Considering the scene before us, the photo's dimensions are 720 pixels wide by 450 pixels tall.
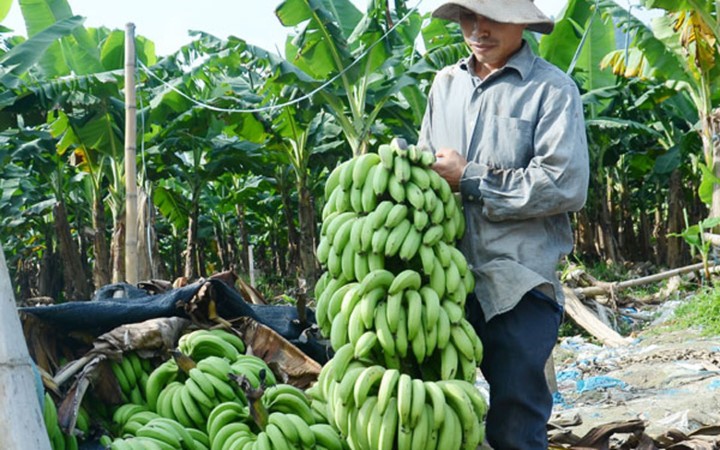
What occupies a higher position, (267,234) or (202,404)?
(202,404)

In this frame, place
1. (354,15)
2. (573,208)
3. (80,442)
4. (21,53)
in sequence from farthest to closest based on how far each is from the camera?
(354,15), (21,53), (80,442), (573,208)

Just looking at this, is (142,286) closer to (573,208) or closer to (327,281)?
(327,281)

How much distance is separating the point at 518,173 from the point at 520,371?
→ 0.60m

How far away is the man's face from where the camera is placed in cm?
262

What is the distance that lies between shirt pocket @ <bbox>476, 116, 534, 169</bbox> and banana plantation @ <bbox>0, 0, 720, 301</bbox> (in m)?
4.59

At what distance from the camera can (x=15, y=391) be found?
1.93m

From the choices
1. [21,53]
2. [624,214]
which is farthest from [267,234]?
[21,53]

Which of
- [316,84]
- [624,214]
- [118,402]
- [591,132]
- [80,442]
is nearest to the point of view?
[80,442]

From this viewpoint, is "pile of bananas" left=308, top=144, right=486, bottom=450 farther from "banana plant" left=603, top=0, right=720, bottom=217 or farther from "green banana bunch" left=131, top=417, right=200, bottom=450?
"banana plant" left=603, top=0, right=720, bottom=217

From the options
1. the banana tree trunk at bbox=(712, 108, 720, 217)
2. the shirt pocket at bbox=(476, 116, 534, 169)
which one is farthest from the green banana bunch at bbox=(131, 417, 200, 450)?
the banana tree trunk at bbox=(712, 108, 720, 217)

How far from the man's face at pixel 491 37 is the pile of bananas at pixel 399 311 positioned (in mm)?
396

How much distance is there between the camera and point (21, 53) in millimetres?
8266

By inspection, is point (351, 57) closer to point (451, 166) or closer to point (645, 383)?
point (645, 383)

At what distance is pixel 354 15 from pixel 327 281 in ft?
26.8
